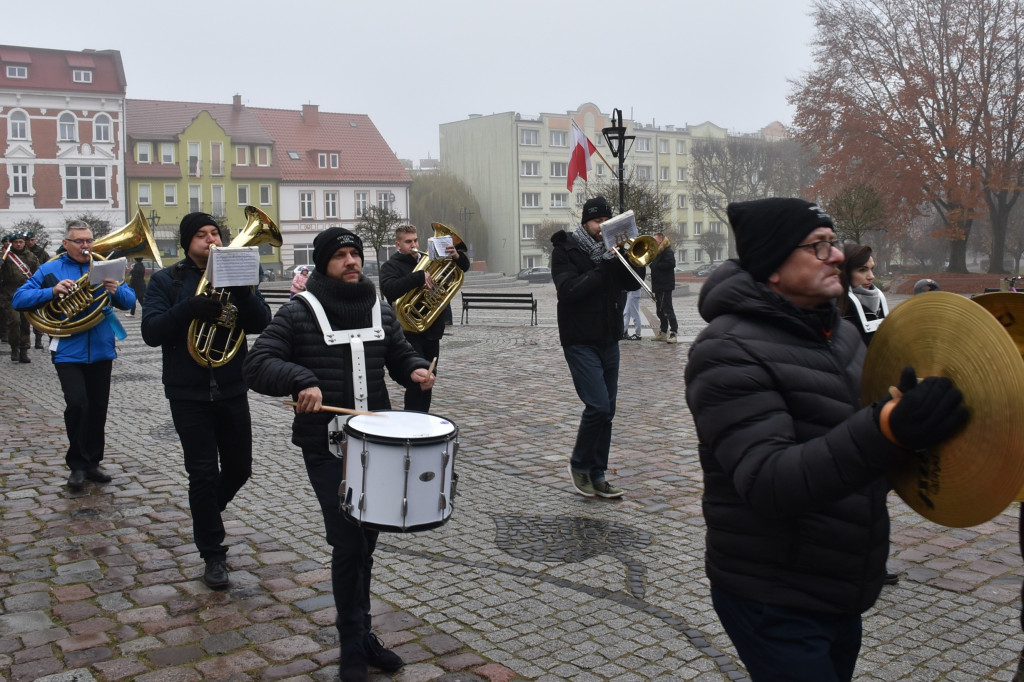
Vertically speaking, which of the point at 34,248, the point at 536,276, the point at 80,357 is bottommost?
the point at 536,276

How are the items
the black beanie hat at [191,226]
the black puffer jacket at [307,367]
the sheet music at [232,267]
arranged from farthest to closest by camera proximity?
the black beanie hat at [191,226]
the sheet music at [232,267]
the black puffer jacket at [307,367]

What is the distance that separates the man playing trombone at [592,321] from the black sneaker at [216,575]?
2683mm

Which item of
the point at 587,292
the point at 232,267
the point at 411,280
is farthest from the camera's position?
the point at 411,280

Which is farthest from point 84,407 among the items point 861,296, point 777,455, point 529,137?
point 529,137

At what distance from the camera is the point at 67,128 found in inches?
2488

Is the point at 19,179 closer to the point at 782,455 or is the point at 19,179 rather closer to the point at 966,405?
the point at 782,455

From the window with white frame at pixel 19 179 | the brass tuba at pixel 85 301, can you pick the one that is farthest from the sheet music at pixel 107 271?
the window with white frame at pixel 19 179

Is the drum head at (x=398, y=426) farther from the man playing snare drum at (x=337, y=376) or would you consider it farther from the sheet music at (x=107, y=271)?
the sheet music at (x=107, y=271)

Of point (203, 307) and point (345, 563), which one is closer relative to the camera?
point (345, 563)

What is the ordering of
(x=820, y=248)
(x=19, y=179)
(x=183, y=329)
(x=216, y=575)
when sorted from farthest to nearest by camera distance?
(x=19, y=179), (x=183, y=329), (x=216, y=575), (x=820, y=248)

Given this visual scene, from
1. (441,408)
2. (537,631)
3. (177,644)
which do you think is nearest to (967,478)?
(537,631)

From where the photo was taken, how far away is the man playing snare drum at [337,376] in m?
4.24

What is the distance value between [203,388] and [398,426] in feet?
6.51

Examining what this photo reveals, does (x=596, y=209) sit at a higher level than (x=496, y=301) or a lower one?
higher
